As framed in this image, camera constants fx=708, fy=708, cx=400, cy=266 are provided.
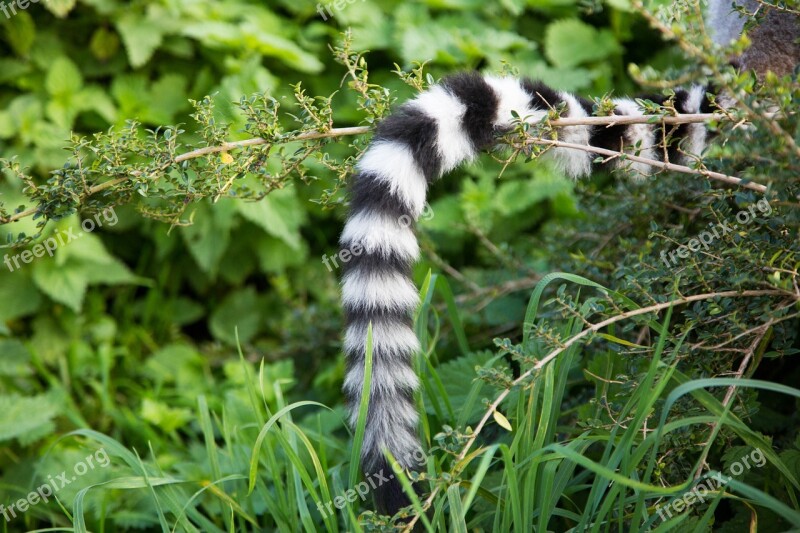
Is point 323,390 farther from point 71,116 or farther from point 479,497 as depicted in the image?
point 71,116

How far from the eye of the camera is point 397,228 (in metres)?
1.49

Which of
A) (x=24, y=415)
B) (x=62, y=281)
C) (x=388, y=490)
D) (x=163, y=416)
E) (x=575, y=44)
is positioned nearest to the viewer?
(x=388, y=490)

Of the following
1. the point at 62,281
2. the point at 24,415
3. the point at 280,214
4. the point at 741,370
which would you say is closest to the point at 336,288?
the point at 280,214

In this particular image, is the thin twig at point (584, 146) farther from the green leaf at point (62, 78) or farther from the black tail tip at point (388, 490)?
the green leaf at point (62, 78)

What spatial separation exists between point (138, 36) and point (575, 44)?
1.99 metres

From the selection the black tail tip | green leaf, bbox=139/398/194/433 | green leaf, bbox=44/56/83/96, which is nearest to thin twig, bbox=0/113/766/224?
the black tail tip

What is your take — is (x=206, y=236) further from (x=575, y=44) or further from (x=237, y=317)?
(x=575, y=44)

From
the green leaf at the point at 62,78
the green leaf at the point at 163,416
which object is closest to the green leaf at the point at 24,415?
the green leaf at the point at 163,416

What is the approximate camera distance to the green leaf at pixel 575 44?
131 inches

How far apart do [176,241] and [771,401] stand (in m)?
2.53

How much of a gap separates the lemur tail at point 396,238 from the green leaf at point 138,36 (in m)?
1.80

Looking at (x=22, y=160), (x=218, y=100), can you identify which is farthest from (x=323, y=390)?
(x=22, y=160)

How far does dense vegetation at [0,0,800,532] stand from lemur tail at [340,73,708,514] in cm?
10

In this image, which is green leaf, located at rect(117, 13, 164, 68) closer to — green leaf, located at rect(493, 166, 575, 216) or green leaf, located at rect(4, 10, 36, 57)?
green leaf, located at rect(4, 10, 36, 57)
